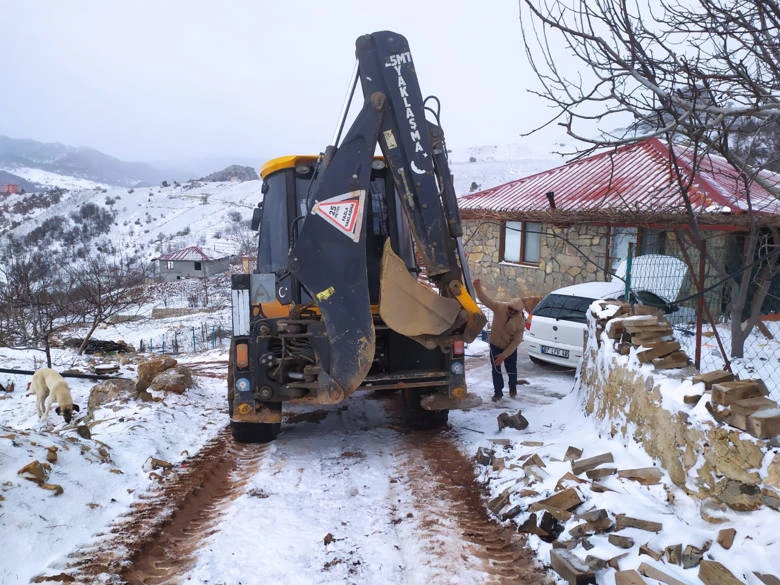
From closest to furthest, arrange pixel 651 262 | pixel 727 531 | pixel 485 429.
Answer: pixel 727 531 → pixel 485 429 → pixel 651 262

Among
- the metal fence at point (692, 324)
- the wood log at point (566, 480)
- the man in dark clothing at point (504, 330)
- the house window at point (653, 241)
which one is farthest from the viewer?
the house window at point (653, 241)

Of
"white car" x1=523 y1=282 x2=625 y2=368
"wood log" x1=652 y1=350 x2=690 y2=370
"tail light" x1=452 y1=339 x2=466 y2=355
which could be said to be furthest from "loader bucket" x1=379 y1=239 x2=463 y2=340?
Result: "white car" x1=523 y1=282 x2=625 y2=368

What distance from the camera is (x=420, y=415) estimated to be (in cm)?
640

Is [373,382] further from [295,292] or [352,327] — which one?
[295,292]

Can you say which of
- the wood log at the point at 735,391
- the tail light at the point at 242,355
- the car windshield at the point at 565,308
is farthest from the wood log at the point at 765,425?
the car windshield at the point at 565,308

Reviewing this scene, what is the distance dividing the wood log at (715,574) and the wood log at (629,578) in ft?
1.04

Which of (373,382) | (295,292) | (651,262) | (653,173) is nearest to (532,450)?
(373,382)

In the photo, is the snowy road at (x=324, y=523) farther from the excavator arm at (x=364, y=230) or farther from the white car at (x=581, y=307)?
the white car at (x=581, y=307)

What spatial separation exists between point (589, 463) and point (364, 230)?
2.79 metres

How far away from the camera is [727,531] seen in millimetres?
3084

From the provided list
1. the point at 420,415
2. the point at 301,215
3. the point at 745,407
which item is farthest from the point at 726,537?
the point at 301,215

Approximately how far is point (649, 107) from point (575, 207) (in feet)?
34.7

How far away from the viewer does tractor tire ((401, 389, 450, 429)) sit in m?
6.32

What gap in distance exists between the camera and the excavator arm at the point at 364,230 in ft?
16.6
